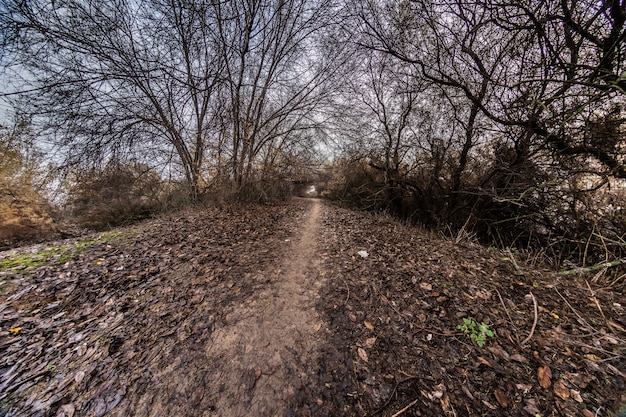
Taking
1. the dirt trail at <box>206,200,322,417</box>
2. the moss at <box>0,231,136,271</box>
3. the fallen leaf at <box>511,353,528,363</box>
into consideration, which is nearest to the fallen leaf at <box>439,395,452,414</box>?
the fallen leaf at <box>511,353,528,363</box>

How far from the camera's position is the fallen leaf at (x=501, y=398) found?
1.57 m

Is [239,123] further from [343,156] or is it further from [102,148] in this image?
[343,156]

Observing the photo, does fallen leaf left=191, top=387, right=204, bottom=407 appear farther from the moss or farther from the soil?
the moss

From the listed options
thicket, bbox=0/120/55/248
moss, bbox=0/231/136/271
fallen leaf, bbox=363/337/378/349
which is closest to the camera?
fallen leaf, bbox=363/337/378/349

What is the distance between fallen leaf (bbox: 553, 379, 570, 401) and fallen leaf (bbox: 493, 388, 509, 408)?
0.43 m

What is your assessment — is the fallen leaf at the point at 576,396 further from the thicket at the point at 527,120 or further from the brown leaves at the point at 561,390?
the thicket at the point at 527,120

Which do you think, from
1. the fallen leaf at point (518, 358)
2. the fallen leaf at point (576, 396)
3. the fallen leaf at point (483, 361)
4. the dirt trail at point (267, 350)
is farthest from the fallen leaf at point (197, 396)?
the fallen leaf at point (576, 396)

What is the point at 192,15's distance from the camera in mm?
2908

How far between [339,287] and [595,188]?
506 centimetres

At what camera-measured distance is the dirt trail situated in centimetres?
162

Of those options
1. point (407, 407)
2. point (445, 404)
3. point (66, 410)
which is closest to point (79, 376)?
point (66, 410)

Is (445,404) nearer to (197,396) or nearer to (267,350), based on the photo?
(267,350)

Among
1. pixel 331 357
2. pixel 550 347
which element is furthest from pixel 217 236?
pixel 550 347

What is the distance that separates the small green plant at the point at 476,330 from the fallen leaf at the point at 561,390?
1.59ft
